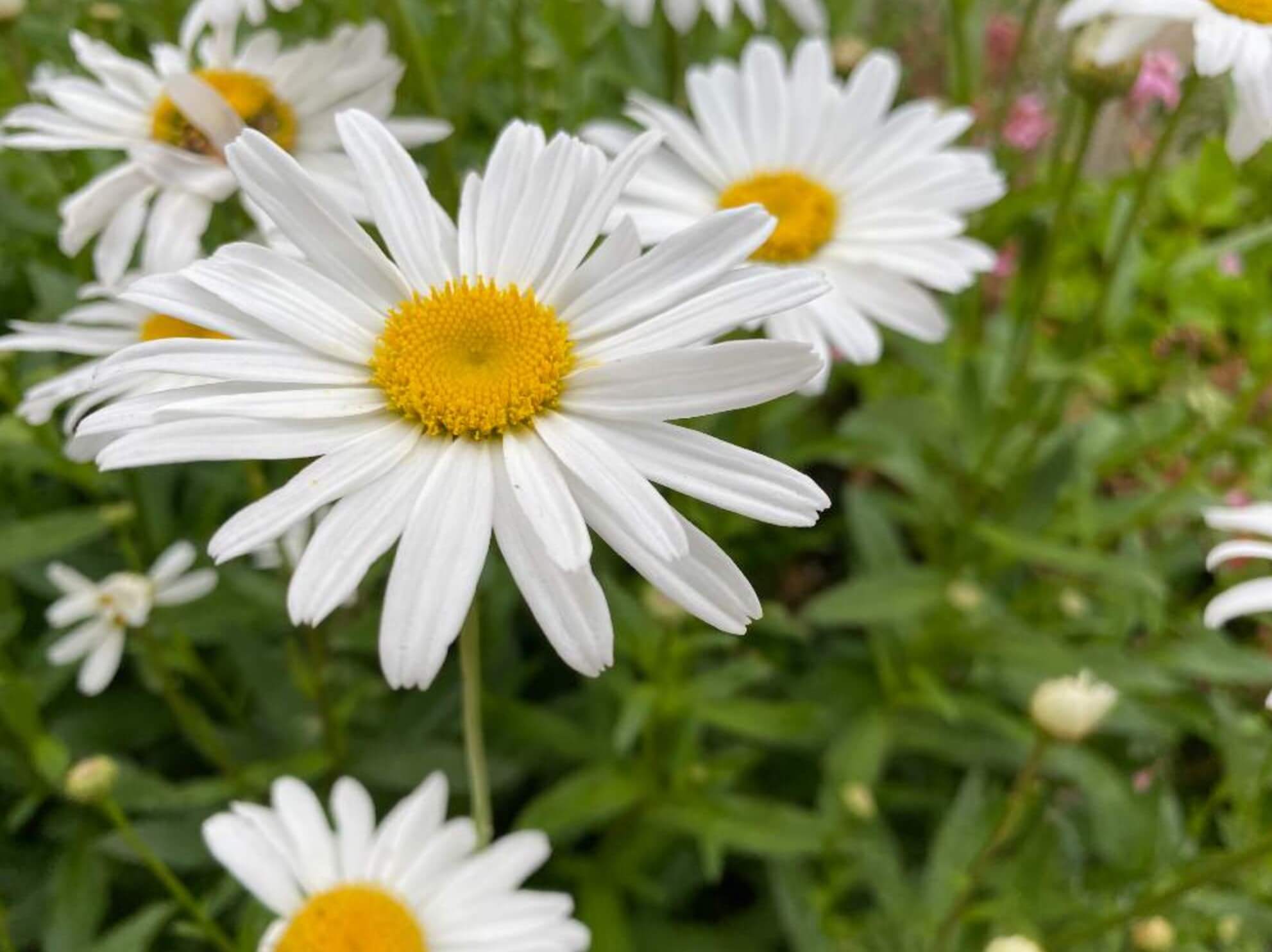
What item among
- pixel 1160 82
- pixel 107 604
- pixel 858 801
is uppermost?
pixel 1160 82

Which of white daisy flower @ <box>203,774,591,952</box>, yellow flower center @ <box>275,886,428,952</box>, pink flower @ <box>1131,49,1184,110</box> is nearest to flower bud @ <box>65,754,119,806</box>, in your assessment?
white daisy flower @ <box>203,774,591,952</box>

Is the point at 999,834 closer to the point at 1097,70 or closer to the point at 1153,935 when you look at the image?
the point at 1153,935

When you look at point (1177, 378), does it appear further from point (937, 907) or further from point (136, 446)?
point (136, 446)

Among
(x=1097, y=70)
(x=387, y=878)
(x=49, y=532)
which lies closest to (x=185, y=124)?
(x=49, y=532)

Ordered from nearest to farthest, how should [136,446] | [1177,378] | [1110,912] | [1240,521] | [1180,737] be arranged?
[136,446] → [1240,521] → [1110,912] → [1180,737] → [1177,378]

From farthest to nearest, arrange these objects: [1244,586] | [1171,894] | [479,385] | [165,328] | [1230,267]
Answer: [1230,267] → [165,328] → [1171,894] → [1244,586] → [479,385]

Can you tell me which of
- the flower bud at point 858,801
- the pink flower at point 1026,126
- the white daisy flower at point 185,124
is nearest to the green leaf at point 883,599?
the flower bud at point 858,801

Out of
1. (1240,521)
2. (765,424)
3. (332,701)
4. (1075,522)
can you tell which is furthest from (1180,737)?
(332,701)
